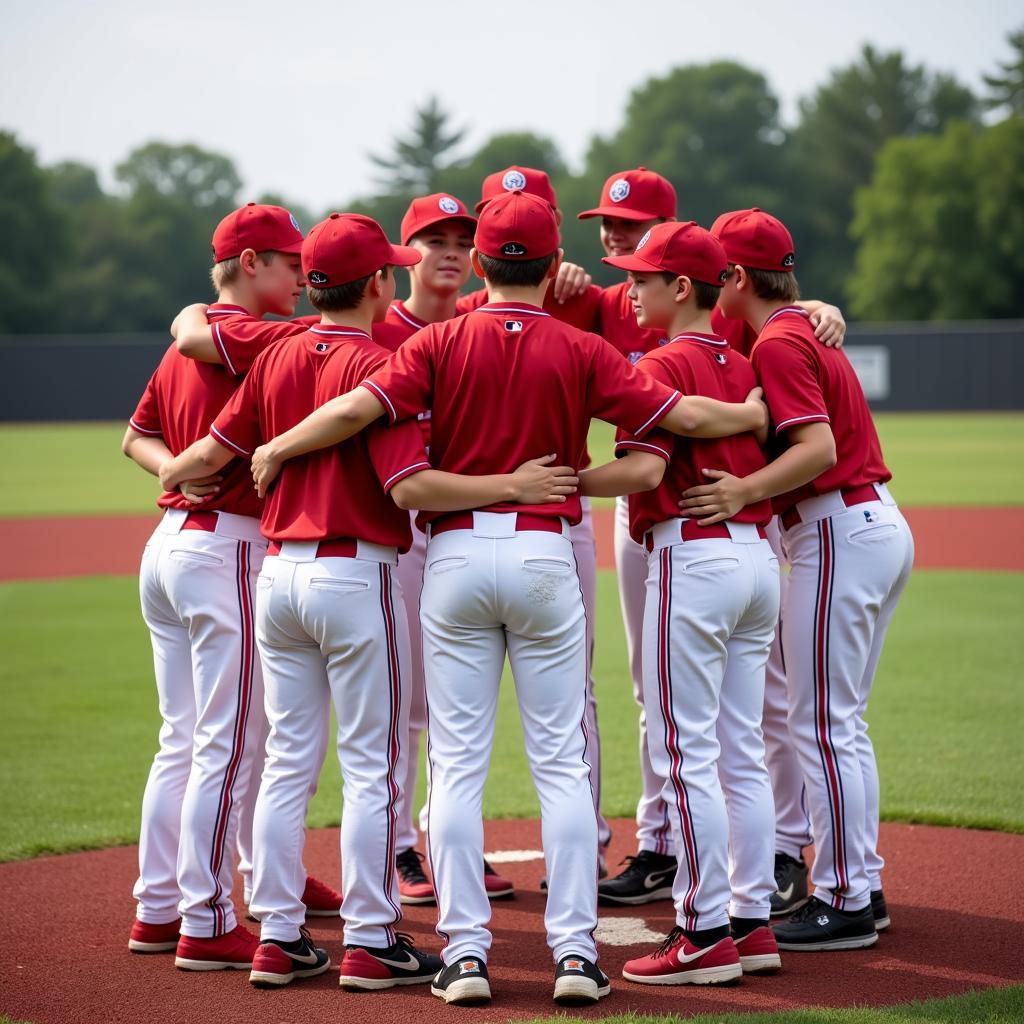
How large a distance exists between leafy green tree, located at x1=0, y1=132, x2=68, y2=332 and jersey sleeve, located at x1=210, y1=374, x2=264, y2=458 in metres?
61.8

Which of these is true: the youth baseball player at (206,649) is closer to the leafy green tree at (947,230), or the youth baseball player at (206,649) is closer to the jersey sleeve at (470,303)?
the jersey sleeve at (470,303)

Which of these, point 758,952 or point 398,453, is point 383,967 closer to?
point 758,952

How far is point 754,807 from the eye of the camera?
395cm

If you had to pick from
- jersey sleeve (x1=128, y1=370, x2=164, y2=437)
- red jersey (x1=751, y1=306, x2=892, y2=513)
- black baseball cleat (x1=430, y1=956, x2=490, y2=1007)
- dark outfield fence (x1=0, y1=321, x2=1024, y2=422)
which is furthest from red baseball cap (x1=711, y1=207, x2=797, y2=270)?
dark outfield fence (x1=0, y1=321, x2=1024, y2=422)

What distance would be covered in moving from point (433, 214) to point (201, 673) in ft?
5.80

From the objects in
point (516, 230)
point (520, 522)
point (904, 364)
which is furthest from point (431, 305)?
point (904, 364)

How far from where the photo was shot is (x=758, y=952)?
3.93 m

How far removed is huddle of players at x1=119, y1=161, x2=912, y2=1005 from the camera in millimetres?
3689

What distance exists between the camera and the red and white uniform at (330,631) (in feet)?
12.3

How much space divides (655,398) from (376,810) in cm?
138

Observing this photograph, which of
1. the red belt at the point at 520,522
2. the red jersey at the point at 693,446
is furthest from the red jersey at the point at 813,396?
the red belt at the point at 520,522

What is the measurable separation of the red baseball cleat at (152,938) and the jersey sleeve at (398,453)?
5.27ft

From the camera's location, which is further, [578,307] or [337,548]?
[578,307]

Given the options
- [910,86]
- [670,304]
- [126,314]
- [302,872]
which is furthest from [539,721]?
[910,86]
